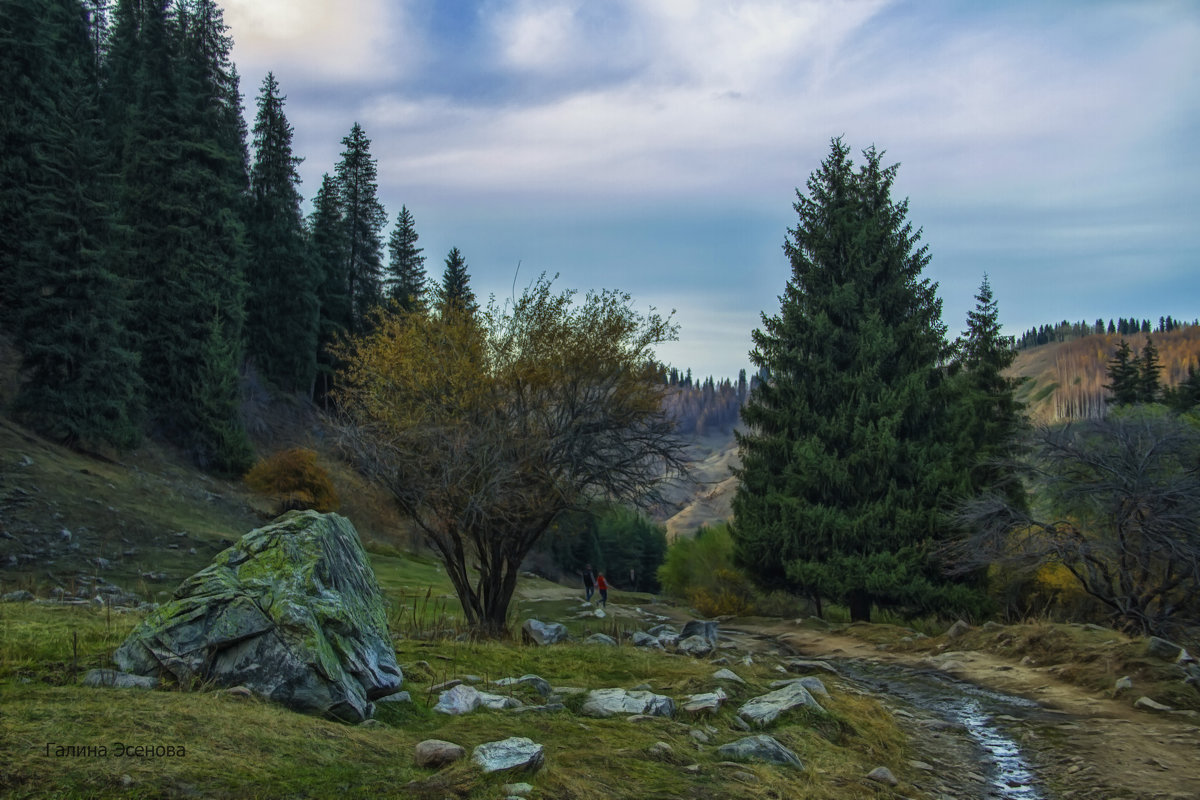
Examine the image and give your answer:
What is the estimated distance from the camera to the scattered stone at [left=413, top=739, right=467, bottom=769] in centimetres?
425

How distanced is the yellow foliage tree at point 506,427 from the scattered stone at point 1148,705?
7252 mm

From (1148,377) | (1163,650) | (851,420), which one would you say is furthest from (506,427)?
(1148,377)

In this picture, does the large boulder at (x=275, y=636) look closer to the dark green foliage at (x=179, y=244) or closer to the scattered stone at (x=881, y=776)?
the scattered stone at (x=881, y=776)

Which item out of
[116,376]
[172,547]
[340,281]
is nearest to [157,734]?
[172,547]

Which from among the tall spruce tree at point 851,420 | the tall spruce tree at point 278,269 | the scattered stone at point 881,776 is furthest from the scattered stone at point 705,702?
the tall spruce tree at point 278,269

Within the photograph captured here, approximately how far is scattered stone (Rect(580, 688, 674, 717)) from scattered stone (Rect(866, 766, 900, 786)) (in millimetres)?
1637

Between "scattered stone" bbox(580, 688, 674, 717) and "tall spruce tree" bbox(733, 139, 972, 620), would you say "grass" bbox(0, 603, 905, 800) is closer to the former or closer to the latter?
"scattered stone" bbox(580, 688, 674, 717)

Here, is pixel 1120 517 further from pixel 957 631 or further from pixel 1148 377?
pixel 1148 377

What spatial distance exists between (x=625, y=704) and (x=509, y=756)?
7.52ft

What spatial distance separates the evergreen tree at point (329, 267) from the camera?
53.2 m

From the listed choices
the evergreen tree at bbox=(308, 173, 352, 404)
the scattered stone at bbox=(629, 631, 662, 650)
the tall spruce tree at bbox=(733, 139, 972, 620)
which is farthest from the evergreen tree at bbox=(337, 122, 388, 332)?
the scattered stone at bbox=(629, 631, 662, 650)

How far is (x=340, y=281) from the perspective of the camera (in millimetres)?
54812

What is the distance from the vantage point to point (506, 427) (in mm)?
12945

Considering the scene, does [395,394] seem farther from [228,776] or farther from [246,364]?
[246,364]
